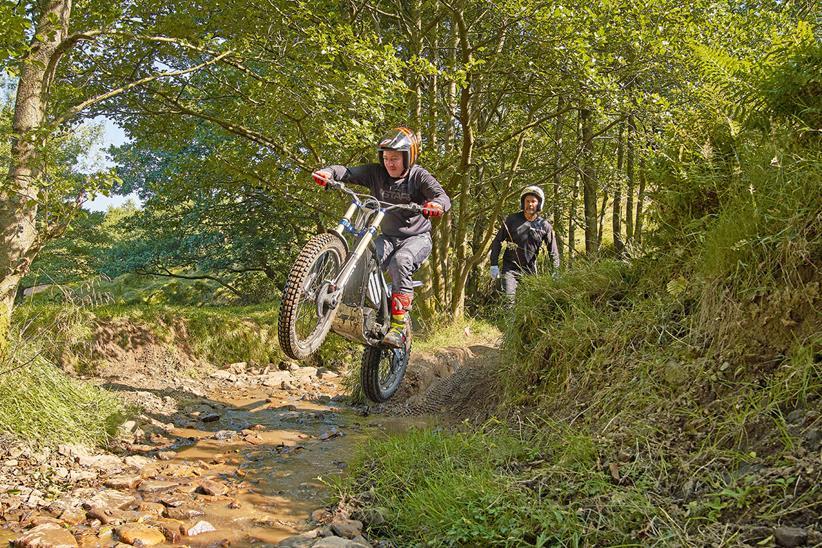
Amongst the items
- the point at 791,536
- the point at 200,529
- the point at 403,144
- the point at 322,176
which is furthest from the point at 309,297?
the point at 791,536

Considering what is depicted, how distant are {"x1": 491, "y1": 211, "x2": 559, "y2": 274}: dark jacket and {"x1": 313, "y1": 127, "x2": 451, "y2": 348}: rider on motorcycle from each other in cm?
231

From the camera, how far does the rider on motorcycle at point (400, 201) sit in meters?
5.80

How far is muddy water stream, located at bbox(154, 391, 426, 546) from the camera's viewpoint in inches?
178

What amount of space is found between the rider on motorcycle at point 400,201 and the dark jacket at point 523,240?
7.59ft

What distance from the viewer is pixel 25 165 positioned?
584 cm

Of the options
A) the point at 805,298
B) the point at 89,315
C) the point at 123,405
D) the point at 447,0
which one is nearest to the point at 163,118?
the point at 89,315

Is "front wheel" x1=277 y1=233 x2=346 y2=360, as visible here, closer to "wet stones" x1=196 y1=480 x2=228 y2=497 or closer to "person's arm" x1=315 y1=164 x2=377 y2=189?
"person's arm" x1=315 y1=164 x2=377 y2=189

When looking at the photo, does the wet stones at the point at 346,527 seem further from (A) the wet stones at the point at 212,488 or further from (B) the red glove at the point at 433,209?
(B) the red glove at the point at 433,209

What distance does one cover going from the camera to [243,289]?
16906 millimetres

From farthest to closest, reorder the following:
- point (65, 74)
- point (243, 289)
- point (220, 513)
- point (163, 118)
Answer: point (243, 289), point (163, 118), point (65, 74), point (220, 513)

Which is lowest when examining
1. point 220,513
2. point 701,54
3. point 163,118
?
point 220,513

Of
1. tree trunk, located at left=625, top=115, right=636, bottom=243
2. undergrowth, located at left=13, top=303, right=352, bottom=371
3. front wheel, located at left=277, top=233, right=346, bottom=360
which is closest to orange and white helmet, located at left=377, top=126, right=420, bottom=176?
front wheel, located at left=277, top=233, right=346, bottom=360

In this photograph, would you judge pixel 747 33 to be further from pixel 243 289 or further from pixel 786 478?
pixel 243 289

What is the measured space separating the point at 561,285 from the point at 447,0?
5.28 meters
